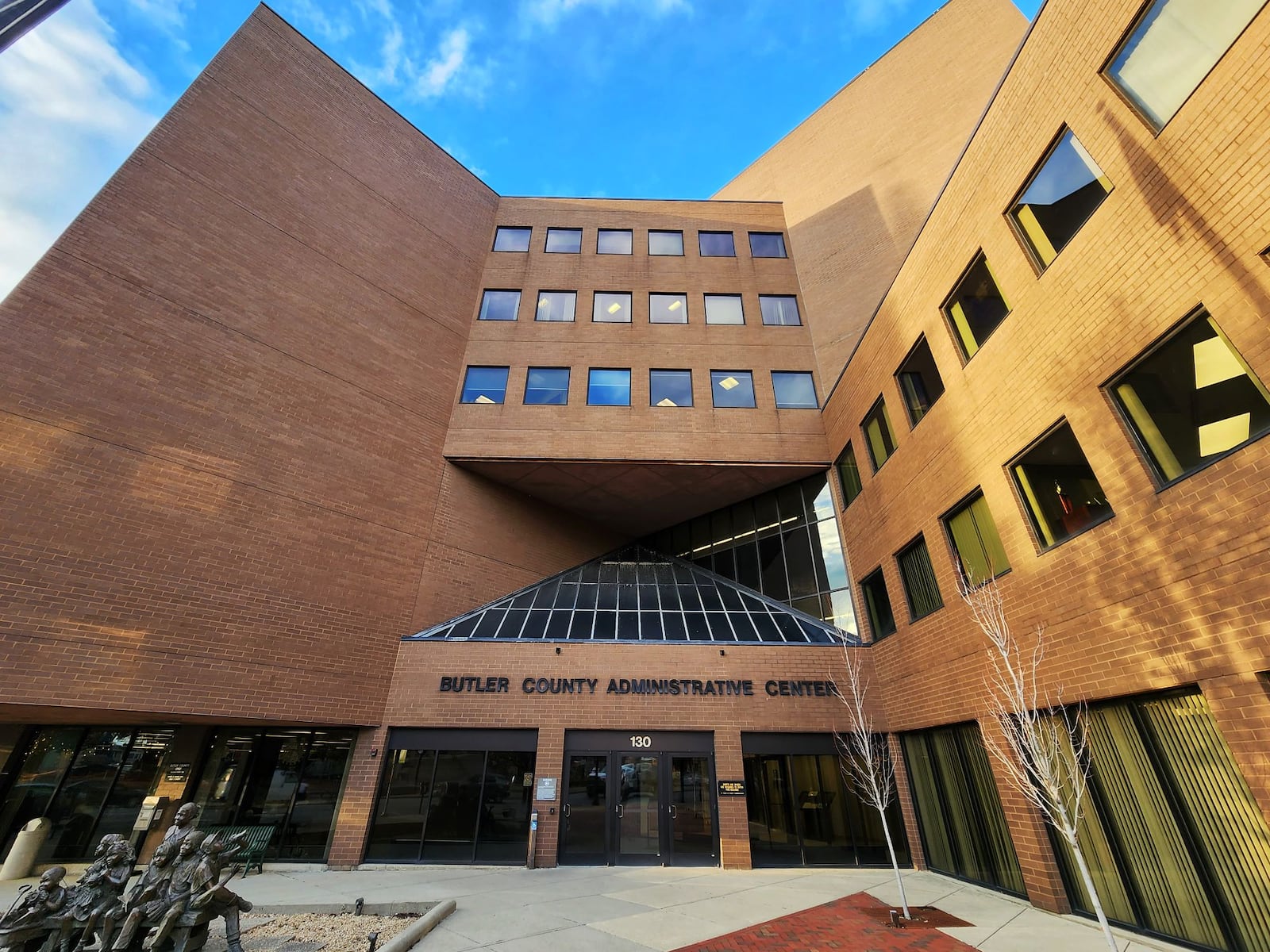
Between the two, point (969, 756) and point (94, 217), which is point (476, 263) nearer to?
point (94, 217)

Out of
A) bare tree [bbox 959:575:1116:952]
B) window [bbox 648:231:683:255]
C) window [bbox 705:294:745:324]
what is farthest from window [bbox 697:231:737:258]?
bare tree [bbox 959:575:1116:952]

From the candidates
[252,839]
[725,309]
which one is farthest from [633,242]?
[252,839]

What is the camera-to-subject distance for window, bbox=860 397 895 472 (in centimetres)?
1434

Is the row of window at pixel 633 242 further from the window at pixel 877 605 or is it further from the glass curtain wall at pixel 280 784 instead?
the glass curtain wall at pixel 280 784

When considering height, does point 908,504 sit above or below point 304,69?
below

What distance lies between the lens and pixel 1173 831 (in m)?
6.90

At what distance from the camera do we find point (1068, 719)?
27.9 feet

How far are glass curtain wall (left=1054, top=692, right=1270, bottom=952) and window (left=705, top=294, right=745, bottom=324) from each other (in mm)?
16491

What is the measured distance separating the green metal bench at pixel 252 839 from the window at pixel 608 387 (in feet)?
47.9

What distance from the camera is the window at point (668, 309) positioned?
20.9 metres

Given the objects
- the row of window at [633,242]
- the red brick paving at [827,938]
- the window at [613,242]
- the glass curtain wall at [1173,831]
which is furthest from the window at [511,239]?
the glass curtain wall at [1173,831]

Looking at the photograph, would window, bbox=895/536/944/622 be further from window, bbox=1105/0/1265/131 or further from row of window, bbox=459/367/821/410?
window, bbox=1105/0/1265/131

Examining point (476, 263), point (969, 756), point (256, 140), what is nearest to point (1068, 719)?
point (969, 756)

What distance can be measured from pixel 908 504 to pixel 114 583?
57.2 ft
